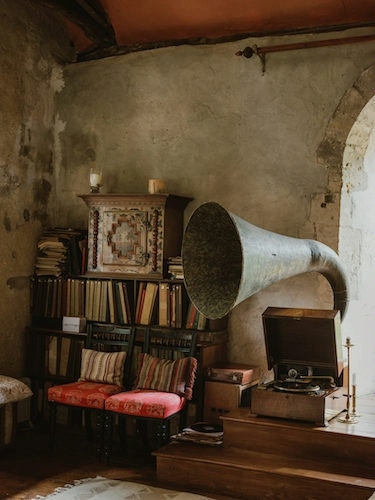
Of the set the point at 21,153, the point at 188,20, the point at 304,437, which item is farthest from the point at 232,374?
the point at 188,20

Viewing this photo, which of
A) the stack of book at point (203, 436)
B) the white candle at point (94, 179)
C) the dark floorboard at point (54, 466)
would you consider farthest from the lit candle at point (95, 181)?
the stack of book at point (203, 436)

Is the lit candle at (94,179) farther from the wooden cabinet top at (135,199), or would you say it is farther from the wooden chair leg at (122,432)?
the wooden chair leg at (122,432)

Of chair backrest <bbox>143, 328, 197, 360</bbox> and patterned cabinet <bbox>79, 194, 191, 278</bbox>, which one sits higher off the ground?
patterned cabinet <bbox>79, 194, 191, 278</bbox>

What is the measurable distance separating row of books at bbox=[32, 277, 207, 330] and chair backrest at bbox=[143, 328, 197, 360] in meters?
0.12

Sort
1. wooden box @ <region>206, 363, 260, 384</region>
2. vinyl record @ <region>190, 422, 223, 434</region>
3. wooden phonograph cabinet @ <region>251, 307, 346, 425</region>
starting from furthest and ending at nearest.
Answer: wooden box @ <region>206, 363, 260, 384</region> → vinyl record @ <region>190, 422, 223, 434</region> → wooden phonograph cabinet @ <region>251, 307, 346, 425</region>

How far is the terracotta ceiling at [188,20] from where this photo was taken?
4918mm

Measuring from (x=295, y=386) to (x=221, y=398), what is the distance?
73 cm

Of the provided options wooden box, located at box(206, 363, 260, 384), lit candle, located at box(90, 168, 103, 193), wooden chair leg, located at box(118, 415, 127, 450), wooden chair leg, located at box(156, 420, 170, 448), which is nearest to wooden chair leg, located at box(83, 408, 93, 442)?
wooden chair leg, located at box(118, 415, 127, 450)

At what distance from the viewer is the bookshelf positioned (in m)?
5.17

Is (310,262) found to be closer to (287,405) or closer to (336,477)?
(287,405)

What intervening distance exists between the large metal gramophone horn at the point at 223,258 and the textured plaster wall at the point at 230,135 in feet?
3.29

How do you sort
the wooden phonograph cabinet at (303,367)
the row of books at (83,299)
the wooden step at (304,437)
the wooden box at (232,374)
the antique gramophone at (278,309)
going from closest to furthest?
the antique gramophone at (278,309)
the wooden step at (304,437)
the wooden phonograph cabinet at (303,367)
the wooden box at (232,374)
the row of books at (83,299)

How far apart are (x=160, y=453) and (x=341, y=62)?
123 inches

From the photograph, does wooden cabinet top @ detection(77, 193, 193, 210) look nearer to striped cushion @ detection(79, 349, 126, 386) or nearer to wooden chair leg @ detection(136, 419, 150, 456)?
striped cushion @ detection(79, 349, 126, 386)
